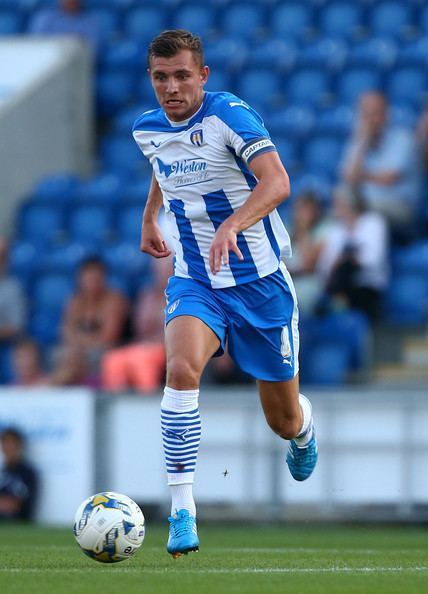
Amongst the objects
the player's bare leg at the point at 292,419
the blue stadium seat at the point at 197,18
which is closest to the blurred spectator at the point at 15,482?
the player's bare leg at the point at 292,419

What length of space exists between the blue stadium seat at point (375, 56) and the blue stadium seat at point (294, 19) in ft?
3.37

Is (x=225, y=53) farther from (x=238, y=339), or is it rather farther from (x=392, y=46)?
(x=238, y=339)

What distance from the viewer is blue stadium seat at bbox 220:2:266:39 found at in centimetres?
1638

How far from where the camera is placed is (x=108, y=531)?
6305 mm

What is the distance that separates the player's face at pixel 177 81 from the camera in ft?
21.6

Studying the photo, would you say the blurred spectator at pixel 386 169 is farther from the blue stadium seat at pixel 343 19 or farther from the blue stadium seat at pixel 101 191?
the blue stadium seat at pixel 343 19

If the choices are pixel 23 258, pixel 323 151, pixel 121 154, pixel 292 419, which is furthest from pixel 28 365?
pixel 292 419

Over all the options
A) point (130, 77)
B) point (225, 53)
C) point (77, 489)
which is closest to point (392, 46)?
point (225, 53)

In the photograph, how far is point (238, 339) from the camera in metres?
6.89

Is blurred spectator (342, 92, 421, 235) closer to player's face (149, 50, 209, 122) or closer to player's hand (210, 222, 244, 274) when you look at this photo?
player's face (149, 50, 209, 122)

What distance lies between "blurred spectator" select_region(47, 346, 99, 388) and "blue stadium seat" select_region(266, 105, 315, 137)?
326cm

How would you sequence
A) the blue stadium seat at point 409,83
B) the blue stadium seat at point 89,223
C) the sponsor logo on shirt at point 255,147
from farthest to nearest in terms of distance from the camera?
the blue stadium seat at point 89,223 < the blue stadium seat at point 409,83 < the sponsor logo on shirt at point 255,147

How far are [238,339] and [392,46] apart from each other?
886 cm

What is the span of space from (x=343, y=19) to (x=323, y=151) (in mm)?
2311
